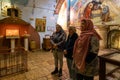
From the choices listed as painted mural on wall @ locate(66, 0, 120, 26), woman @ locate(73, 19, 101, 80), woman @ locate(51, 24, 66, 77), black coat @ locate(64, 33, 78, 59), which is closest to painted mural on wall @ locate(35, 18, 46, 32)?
painted mural on wall @ locate(66, 0, 120, 26)

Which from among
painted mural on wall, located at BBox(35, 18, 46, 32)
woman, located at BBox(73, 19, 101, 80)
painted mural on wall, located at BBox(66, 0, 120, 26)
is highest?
painted mural on wall, located at BBox(66, 0, 120, 26)

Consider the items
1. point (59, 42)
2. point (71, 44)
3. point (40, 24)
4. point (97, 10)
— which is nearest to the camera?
point (71, 44)

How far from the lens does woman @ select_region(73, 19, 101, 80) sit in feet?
6.62

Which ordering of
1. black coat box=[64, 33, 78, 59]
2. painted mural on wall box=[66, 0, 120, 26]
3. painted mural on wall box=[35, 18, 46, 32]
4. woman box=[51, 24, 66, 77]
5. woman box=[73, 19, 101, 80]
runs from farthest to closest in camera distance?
1. painted mural on wall box=[35, 18, 46, 32]
2. painted mural on wall box=[66, 0, 120, 26]
3. woman box=[51, 24, 66, 77]
4. black coat box=[64, 33, 78, 59]
5. woman box=[73, 19, 101, 80]

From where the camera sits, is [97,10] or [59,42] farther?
[97,10]

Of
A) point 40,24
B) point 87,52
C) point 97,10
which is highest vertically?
point 97,10

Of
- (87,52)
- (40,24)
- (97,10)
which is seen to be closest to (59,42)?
(87,52)

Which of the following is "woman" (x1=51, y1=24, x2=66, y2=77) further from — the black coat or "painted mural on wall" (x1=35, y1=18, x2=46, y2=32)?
"painted mural on wall" (x1=35, y1=18, x2=46, y2=32)

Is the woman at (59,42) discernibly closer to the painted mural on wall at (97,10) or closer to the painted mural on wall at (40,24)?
the painted mural on wall at (97,10)

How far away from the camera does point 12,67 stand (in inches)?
167

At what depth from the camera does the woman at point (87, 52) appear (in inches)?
79.4

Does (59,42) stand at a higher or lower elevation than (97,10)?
lower

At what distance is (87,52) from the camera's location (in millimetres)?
2031

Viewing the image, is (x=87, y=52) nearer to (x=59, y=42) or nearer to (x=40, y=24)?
(x=59, y=42)
